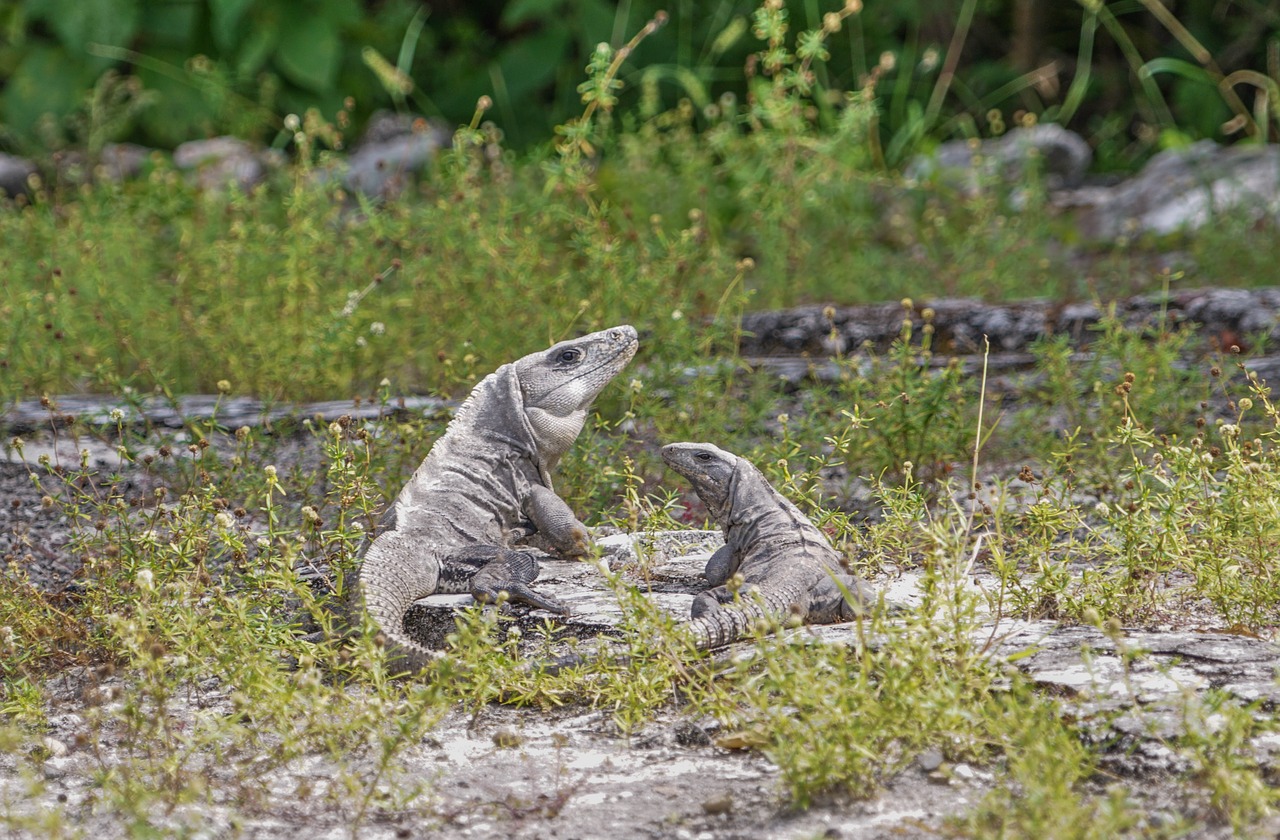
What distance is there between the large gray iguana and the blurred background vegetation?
624 cm

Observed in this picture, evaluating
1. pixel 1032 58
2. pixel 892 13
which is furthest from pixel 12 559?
pixel 1032 58

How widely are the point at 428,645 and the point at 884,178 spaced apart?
680cm

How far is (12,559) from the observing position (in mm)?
5102

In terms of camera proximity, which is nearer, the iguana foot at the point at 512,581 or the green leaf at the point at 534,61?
the iguana foot at the point at 512,581

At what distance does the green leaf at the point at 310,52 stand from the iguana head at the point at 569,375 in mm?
7816

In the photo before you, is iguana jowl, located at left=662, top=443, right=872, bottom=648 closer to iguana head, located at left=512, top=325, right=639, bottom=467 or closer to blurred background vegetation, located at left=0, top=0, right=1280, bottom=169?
iguana head, located at left=512, top=325, right=639, bottom=467

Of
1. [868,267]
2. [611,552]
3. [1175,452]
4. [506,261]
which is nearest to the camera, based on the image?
[1175,452]

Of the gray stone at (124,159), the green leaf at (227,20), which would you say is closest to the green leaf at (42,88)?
the gray stone at (124,159)

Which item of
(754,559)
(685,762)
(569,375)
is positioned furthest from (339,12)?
(685,762)

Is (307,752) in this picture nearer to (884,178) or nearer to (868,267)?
(868,267)

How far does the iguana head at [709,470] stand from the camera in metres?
4.70

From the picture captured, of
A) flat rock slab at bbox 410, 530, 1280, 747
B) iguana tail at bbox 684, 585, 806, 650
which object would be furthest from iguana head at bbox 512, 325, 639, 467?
iguana tail at bbox 684, 585, 806, 650

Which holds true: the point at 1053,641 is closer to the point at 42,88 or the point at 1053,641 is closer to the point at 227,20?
the point at 227,20

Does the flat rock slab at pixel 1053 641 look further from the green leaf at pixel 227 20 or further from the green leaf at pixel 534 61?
the green leaf at pixel 534 61
